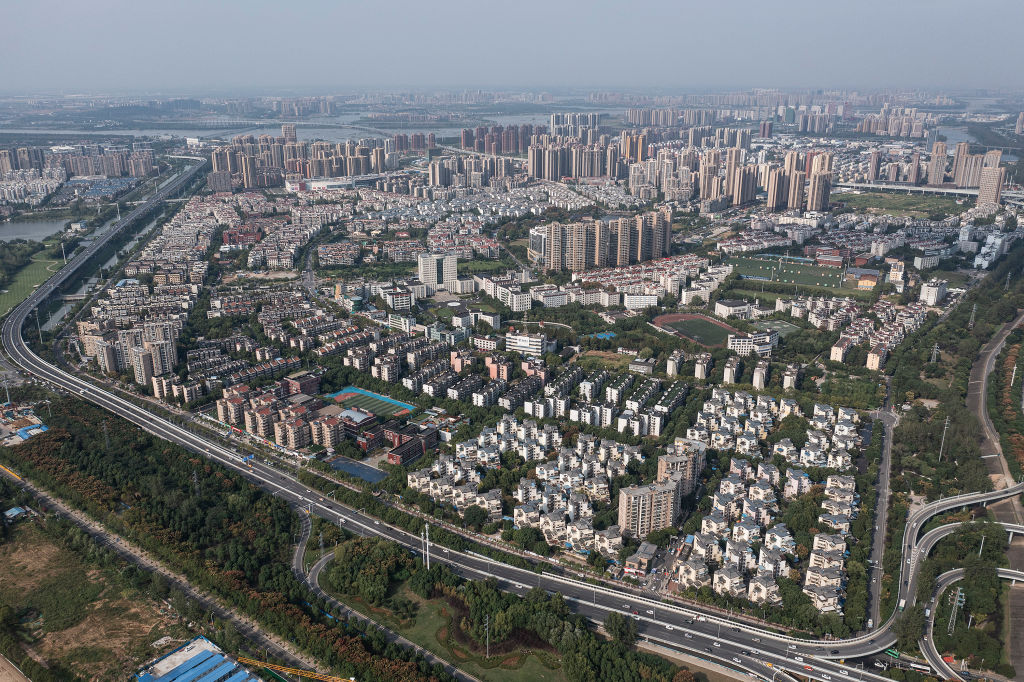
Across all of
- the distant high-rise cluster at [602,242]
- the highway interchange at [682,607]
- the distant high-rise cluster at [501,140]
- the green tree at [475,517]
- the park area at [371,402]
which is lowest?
the highway interchange at [682,607]

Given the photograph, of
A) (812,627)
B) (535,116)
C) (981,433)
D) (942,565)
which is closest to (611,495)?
(812,627)

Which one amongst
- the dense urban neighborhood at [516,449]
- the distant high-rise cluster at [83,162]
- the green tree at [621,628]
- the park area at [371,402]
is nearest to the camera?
the green tree at [621,628]

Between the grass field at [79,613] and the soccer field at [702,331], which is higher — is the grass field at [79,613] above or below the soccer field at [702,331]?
below

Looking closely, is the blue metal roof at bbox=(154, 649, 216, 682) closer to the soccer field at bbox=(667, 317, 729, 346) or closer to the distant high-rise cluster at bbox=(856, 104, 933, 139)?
the soccer field at bbox=(667, 317, 729, 346)

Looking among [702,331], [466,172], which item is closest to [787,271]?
[702,331]

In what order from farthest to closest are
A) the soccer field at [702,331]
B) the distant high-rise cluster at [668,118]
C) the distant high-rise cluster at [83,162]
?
the distant high-rise cluster at [668,118], the distant high-rise cluster at [83,162], the soccer field at [702,331]

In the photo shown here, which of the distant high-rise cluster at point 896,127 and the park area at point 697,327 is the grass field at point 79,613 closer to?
the park area at point 697,327

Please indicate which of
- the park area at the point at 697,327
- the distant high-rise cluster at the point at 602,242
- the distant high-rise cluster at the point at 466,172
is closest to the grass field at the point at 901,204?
the distant high-rise cluster at the point at 602,242

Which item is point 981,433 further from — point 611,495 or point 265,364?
point 265,364
